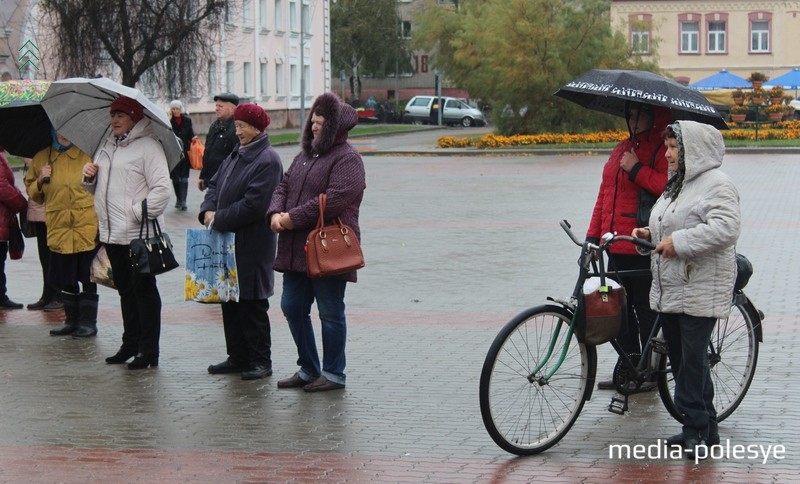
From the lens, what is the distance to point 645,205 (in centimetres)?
745

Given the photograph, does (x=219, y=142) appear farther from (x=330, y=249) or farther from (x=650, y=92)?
(x=650, y=92)

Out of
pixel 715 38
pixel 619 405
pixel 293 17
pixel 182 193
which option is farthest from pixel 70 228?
pixel 715 38

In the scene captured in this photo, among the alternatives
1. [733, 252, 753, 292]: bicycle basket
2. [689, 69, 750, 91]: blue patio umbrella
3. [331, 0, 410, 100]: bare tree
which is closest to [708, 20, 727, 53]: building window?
[689, 69, 750, 91]: blue patio umbrella

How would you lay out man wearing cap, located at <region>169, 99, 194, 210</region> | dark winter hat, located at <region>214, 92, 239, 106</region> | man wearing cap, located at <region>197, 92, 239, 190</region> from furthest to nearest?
man wearing cap, located at <region>169, 99, 194, 210</region> < man wearing cap, located at <region>197, 92, 239, 190</region> < dark winter hat, located at <region>214, 92, 239, 106</region>

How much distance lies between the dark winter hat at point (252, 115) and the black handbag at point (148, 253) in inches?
36.3

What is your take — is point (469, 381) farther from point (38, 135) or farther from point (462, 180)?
point (462, 180)

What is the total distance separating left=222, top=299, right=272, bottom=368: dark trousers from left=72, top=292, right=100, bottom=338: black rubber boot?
1766 mm

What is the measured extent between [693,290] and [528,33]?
1440 inches

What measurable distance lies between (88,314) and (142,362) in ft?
4.55

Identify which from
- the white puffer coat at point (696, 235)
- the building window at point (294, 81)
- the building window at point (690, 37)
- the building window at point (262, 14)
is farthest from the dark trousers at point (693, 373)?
the building window at point (690, 37)

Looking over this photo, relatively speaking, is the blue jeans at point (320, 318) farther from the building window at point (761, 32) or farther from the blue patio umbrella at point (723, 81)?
the building window at point (761, 32)

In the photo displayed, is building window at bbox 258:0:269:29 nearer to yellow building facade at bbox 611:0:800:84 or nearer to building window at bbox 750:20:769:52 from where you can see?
yellow building facade at bbox 611:0:800:84

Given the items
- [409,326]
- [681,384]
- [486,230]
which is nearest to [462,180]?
[486,230]

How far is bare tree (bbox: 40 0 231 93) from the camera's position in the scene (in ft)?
126
